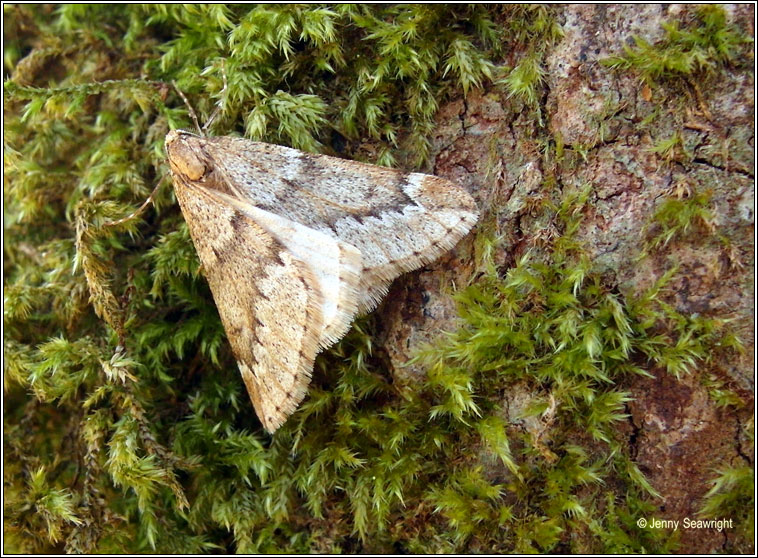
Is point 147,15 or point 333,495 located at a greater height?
point 147,15

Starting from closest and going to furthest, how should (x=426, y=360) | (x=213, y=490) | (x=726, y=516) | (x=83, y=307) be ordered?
(x=726, y=516)
(x=426, y=360)
(x=213, y=490)
(x=83, y=307)

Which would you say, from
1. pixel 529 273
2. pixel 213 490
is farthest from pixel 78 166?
pixel 529 273

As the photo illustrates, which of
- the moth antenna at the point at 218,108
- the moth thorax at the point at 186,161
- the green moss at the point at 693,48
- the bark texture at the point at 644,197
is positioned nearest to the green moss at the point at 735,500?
the bark texture at the point at 644,197

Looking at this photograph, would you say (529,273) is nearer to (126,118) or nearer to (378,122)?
(378,122)

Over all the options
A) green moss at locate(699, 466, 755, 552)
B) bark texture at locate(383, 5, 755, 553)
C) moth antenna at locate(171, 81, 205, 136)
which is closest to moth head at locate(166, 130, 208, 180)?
moth antenna at locate(171, 81, 205, 136)

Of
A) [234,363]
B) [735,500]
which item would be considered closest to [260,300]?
[234,363]

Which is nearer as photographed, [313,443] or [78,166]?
[313,443]

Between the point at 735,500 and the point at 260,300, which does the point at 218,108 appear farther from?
the point at 735,500
